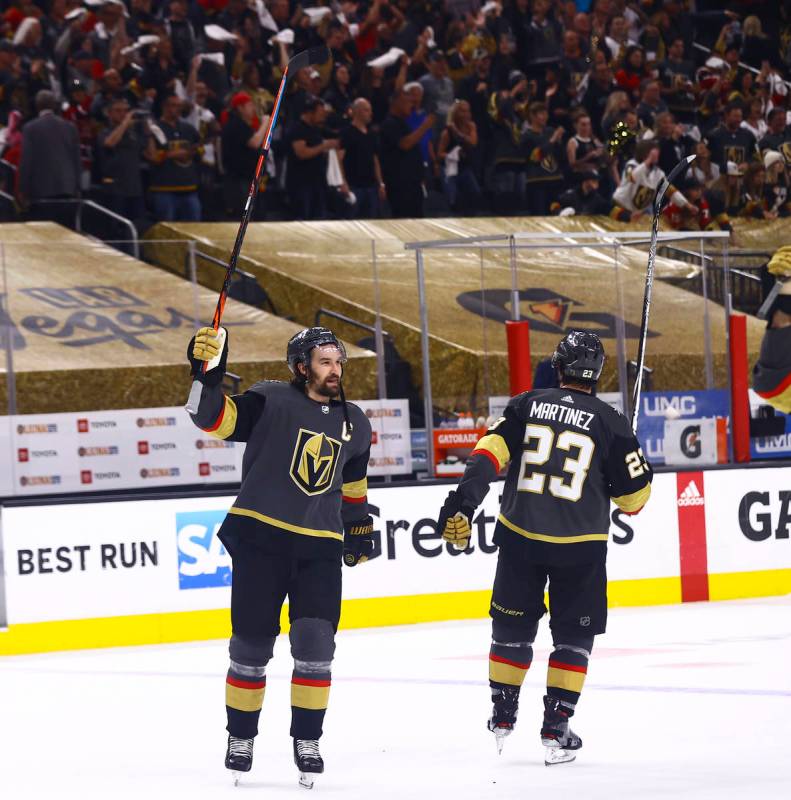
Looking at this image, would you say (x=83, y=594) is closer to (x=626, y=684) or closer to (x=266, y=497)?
(x=626, y=684)

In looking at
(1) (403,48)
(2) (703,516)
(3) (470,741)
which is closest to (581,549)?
(3) (470,741)

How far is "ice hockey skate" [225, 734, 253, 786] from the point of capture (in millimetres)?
5227

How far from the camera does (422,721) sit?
6441 mm

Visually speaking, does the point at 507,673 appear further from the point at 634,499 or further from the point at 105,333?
the point at 105,333

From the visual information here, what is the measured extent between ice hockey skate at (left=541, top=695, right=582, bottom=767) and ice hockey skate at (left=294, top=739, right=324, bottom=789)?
79cm

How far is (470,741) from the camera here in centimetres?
596

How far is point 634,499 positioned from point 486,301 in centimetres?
518

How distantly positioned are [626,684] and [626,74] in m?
10.5

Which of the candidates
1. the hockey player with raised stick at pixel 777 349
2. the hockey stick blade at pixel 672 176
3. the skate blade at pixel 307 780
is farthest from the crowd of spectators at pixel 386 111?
the hockey player with raised stick at pixel 777 349

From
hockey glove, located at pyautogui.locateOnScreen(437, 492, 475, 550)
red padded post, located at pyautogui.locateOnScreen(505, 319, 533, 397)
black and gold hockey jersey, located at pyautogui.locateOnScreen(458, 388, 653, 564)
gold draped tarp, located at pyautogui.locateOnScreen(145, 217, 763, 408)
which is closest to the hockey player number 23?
black and gold hockey jersey, located at pyautogui.locateOnScreen(458, 388, 653, 564)

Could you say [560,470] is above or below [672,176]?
below

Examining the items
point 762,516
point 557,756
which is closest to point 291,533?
point 557,756

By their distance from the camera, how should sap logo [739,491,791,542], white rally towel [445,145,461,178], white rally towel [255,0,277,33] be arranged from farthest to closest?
1. white rally towel [445,145,461,178]
2. white rally towel [255,0,277,33]
3. sap logo [739,491,791,542]

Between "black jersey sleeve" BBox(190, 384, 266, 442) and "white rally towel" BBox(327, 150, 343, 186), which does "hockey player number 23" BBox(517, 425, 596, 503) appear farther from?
"white rally towel" BBox(327, 150, 343, 186)
